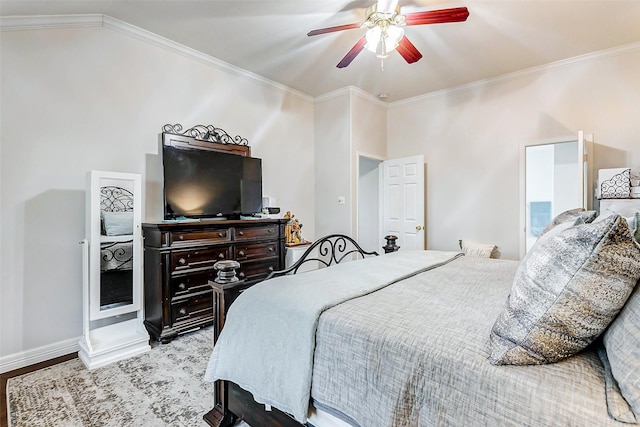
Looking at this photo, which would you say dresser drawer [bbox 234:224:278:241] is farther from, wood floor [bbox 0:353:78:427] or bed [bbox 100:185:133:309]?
wood floor [bbox 0:353:78:427]

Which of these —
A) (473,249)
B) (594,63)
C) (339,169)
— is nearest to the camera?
(594,63)

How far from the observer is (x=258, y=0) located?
8.37 feet

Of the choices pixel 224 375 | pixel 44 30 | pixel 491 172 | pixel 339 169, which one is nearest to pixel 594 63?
pixel 491 172

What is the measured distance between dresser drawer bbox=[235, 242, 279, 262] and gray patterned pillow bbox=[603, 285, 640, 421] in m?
2.91

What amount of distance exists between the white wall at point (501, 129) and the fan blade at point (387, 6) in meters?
2.66

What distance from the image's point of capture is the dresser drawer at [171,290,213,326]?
2.76 meters

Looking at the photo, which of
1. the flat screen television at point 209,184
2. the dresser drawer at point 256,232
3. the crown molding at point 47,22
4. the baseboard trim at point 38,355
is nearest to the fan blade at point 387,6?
the flat screen television at point 209,184

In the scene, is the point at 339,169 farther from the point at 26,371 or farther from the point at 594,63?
the point at 26,371

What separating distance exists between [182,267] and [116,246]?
57cm

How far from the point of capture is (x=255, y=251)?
11.1ft

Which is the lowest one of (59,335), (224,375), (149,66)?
(59,335)

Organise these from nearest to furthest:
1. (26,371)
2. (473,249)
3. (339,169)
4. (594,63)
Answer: (26,371) < (594,63) < (473,249) < (339,169)

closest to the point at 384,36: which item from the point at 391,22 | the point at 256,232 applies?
the point at 391,22

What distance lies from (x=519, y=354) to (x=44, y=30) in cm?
378
